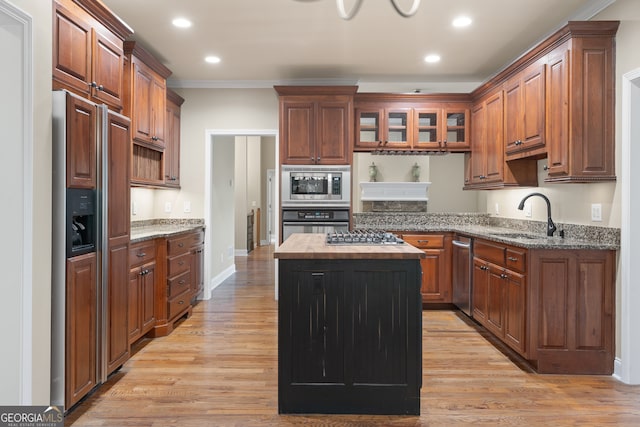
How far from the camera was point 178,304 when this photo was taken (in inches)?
159

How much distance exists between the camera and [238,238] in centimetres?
923

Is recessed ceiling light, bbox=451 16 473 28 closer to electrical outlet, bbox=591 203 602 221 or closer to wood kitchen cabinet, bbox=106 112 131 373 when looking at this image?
electrical outlet, bbox=591 203 602 221

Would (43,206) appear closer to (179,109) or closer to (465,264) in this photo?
(179,109)

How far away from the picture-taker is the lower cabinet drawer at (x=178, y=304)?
152 inches

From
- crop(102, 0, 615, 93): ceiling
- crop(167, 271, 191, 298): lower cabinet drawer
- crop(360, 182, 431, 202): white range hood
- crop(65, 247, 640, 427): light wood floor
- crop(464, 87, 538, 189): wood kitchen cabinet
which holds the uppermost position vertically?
crop(102, 0, 615, 93): ceiling

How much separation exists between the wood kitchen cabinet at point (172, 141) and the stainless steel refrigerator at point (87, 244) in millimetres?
1862

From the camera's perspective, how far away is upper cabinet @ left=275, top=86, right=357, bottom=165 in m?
4.67

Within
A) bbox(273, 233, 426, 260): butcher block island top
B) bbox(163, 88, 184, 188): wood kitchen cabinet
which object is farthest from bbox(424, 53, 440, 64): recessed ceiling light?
bbox(163, 88, 184, 188): wood kitchen cabinet

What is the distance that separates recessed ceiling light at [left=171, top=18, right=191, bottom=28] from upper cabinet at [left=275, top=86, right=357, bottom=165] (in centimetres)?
132

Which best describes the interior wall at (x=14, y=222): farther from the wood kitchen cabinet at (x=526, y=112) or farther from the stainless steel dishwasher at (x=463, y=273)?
the stainless steel dishwasher at (x=463, y=273)

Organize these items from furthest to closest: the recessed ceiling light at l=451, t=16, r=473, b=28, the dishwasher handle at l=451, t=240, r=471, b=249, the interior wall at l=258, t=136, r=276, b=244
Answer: the interior wall at l=258, t=136, r=276, b=244
the dishwasher handle at l=451, t=240, r=471, b=249
the recessed ceiling light at l=451, t=16, r=473, b=28

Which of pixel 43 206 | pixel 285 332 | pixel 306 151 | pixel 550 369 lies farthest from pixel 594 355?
pixel 43 206

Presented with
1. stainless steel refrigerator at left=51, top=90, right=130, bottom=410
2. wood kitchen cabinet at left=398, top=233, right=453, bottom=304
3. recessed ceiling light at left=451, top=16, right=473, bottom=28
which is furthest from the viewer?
wood kitchen cabinet at left=398, top=233, right=453, bottom=304

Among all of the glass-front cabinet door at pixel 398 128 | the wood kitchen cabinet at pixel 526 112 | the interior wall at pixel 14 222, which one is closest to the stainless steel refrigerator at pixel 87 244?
the interior wall at pixel 14 222
